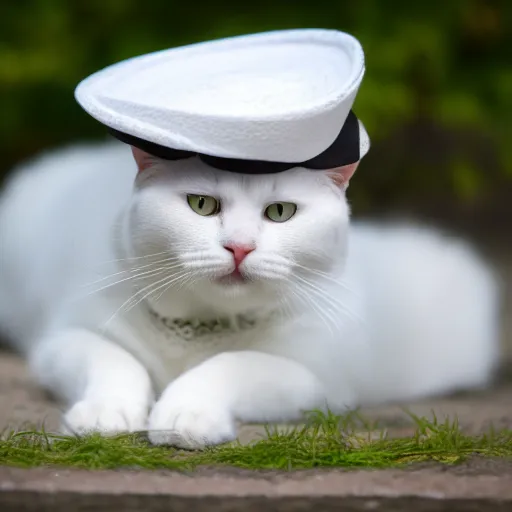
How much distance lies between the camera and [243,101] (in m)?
1.91

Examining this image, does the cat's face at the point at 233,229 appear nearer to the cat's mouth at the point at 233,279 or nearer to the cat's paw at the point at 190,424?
the cat's mouth at the point at 233,279

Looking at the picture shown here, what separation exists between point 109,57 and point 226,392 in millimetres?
2294

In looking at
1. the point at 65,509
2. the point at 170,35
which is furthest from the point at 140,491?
the point at 170,35

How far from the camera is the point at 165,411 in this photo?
1.93 metres

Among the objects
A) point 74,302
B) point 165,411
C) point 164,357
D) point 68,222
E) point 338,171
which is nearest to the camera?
point 165,411

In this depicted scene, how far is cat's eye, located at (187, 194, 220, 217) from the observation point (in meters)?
1.94

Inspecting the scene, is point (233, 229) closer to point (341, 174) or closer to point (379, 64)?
point (341, 174)

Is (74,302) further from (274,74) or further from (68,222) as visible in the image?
(274,74)

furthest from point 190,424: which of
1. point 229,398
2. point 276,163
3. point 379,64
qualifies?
point 379,64

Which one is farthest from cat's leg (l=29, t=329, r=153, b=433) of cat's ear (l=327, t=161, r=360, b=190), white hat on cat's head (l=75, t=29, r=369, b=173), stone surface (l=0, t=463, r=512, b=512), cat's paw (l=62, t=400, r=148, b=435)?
cat's ear (l=327, t=161, r=360, b=190)

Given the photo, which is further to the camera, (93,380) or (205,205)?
(93,380)

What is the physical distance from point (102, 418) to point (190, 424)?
20cm

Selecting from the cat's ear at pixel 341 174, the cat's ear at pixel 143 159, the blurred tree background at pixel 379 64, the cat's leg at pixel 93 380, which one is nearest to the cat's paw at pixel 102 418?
the cat's leg at pixel 93 380

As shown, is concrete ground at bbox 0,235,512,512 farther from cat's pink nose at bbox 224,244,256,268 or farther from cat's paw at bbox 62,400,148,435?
cat's pink nose at bbox 224,244,256,268
